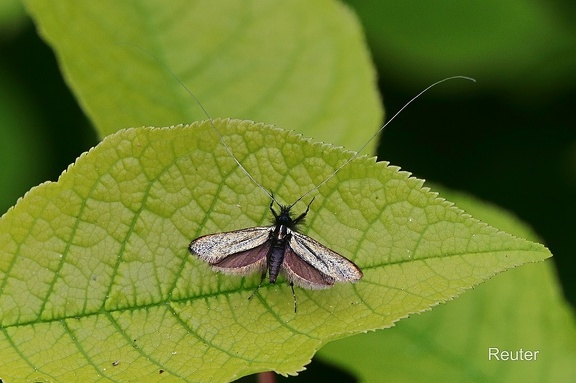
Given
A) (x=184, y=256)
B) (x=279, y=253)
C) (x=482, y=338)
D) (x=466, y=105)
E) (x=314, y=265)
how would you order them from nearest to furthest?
Answer: (x=184, y=256), (x=314, y=265), (x=279, y=253), (x=482, y=338), (x=466, y=105)

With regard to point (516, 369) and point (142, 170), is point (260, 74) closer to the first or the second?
point (142, 170)

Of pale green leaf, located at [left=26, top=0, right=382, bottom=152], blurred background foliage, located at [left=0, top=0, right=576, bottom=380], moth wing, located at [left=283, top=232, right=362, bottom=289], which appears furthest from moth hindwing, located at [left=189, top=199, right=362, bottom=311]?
blurred background foliage, located at [left=0, top=0, right=576, bottom=380]

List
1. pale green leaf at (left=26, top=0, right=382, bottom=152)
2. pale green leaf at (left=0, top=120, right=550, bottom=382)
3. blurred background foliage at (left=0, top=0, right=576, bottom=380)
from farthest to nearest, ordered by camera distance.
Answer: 1. blurred background foliage at (left=0, top=0, right=576, bottom=380)
2. pale green leaf at (left=26, top=0, right=382, bottom=152)
3. pale green leaf at (left=0, top=120, right=550, bottom=382)

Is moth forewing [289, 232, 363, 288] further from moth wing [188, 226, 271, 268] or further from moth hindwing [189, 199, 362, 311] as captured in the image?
moth wing [188, 226, 271, 268]

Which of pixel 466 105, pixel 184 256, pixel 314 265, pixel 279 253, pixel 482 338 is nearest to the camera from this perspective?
pixel 184 256

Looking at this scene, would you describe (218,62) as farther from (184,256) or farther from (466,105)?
(466,105)

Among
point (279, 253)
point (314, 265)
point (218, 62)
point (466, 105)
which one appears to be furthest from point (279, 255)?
point (466, 105)

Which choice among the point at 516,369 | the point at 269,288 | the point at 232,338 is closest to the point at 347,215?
the point at 269,288
